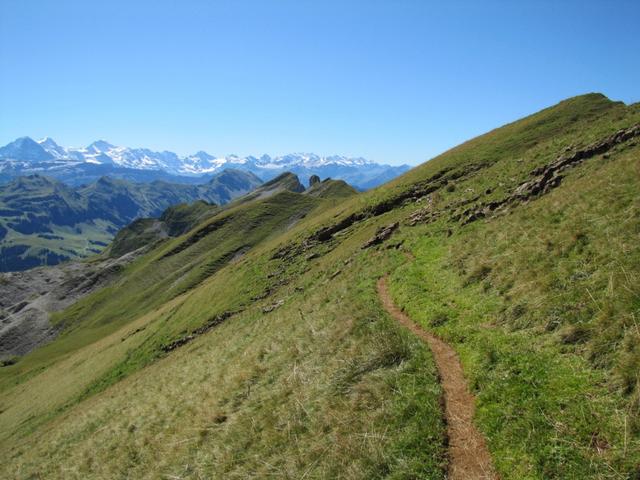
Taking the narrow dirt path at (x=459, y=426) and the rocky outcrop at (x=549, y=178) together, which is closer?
the narrow dirt path at (x=459, y=426)

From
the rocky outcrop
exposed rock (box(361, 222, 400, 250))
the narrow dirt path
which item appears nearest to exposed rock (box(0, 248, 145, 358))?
exposed rock (box(361, 222, 400, 250))

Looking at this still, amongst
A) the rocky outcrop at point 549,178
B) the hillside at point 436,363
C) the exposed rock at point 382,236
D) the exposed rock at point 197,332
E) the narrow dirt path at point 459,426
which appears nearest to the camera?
the narrow dirt path at point 459,426

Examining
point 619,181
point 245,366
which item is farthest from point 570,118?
point 245,366

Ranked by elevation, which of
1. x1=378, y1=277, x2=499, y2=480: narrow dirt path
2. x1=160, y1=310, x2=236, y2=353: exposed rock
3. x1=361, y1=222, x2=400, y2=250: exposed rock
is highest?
x1=361, y1=222, x2=400, y2=250: exposed rock

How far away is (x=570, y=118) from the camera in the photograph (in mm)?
66000

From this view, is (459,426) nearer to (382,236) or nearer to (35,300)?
(382,236)

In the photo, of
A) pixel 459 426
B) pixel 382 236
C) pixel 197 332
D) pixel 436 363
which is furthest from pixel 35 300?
pixel 459 426

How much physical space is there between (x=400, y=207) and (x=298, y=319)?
3410cm

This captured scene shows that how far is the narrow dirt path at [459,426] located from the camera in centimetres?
947

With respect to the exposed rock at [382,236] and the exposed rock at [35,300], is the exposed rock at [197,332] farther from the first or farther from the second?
the exposed rock at [35,300]

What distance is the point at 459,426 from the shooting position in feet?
35.2

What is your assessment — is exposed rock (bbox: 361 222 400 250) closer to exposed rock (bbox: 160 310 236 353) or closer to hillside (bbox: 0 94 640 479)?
hillside (bbox: 0 94 640 479)

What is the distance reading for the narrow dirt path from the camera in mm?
9469

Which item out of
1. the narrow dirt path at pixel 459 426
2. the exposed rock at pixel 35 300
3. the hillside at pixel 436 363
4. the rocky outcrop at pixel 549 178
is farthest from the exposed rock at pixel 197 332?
the exposed rock at pixel 35 300
